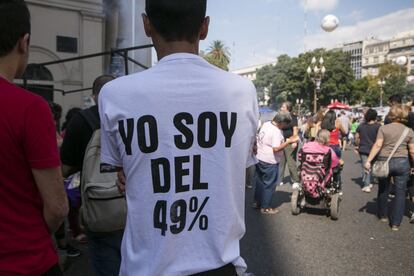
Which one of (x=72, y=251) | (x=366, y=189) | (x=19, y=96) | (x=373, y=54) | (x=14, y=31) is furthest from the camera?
(x=373, y=54)

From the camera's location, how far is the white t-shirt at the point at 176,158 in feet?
4.19

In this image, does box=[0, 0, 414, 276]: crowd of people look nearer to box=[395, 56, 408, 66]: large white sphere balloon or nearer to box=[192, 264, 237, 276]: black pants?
box=[192, 264, 237, 276]: black pants

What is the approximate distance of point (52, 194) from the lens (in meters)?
1.56

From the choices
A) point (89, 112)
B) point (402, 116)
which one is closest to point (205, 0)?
point (89, 112)

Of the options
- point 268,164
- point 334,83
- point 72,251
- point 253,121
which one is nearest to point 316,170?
point 268,164

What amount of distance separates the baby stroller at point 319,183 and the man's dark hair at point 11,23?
5.54 meters

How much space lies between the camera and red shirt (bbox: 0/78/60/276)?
4.67 ft

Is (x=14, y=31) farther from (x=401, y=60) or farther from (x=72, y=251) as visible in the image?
(x=401, y=60)

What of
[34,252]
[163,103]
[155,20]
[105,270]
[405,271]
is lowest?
[405,271]

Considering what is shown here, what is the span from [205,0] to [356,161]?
14582 millimetres

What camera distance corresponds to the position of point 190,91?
1303 mm

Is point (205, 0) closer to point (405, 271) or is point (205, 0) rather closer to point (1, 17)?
point (1, 17)

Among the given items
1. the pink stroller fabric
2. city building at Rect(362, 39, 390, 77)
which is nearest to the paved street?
Answer: the pink stroller fabric

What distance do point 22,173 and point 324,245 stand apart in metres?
4.47
